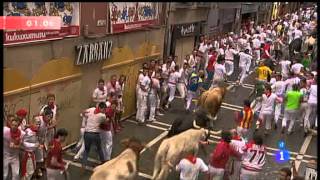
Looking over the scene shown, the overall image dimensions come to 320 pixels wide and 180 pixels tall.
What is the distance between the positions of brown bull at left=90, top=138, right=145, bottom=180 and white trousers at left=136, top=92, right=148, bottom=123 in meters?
5.99

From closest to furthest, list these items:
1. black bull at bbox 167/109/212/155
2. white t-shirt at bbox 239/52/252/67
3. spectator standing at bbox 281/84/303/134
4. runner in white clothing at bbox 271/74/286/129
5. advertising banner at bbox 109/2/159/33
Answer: black bull at bbox 167/109/212/155
advertising banner at bbox 109/2/159/33
spectator standing at bbox 281/84/303/134
runner in white clothing at bbox 271/74/286/129
white t-shirt at bbox 239/52/252/67

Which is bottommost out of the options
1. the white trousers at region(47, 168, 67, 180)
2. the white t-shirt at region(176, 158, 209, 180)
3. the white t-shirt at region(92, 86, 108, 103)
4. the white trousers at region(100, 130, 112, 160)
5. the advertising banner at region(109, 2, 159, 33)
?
the white trousers at region(100, 130, 112, 160)

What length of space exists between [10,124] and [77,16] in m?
4.30

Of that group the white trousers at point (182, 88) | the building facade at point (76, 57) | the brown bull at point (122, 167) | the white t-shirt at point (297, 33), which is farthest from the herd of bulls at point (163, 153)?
the white t-shirt at point (297, 33)

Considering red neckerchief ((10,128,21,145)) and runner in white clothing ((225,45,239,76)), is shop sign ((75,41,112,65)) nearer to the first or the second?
red neckerchief ((10,128,21,145))

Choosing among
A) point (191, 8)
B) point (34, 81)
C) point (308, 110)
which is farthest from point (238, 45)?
point (34, 81)

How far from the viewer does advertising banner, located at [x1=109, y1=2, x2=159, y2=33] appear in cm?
1488

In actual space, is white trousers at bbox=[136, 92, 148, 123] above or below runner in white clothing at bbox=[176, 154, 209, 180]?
below

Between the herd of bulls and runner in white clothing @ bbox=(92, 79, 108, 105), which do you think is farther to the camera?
runner in white clothing @ bbox=(92, 79, 108, 105)

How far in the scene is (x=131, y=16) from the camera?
15914 millimetres

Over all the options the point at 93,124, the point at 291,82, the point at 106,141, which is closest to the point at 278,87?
the point at 291,82

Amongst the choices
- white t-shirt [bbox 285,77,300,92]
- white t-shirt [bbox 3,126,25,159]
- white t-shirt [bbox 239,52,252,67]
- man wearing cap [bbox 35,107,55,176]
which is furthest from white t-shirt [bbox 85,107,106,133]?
white t-shirt [bbox 239,52,252,67]

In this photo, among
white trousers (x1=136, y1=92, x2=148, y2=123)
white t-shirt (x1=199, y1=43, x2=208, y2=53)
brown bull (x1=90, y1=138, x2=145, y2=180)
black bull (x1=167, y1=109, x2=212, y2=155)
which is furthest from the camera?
white t-shirt (x1=199, y1=43, x2=208, y2=53)

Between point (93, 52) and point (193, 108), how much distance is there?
17.2ft
